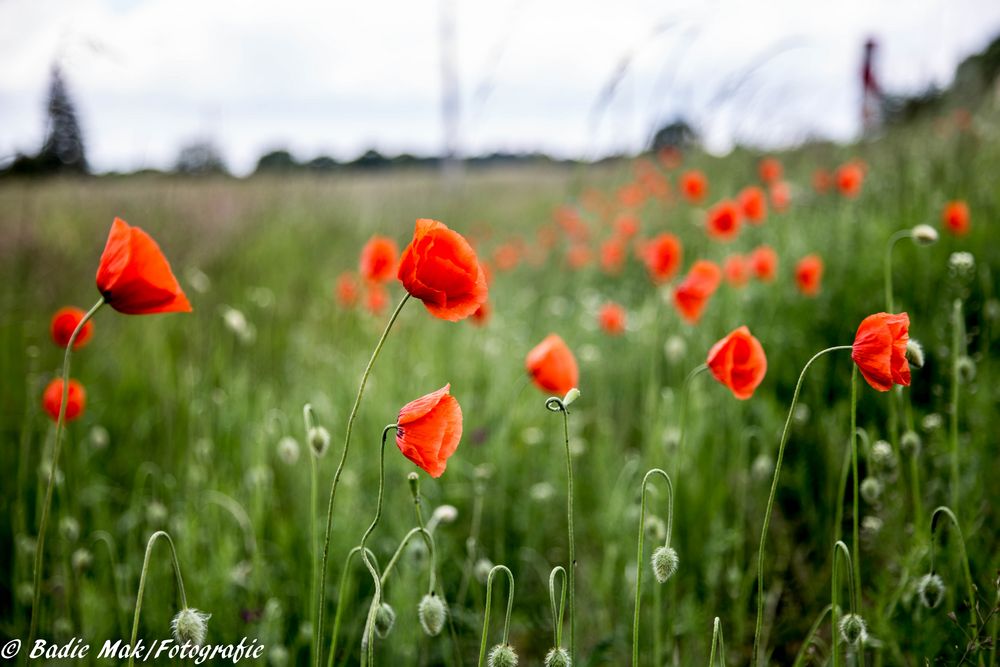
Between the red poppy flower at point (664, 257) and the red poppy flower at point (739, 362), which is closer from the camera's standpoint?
the red poppy flower at point (739, 362)

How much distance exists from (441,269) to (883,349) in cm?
61

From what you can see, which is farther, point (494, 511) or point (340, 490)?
point (494, 511)

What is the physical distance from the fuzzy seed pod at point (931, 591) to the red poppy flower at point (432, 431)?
0.90m

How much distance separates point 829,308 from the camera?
106 inches

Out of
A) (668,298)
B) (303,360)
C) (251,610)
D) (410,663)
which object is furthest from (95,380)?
(668,298)

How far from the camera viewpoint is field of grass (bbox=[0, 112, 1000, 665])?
5.40ft

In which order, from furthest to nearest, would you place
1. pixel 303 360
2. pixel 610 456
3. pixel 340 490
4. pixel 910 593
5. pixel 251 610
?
pixel 303 360
pixel 610 456
pixel 340 490
pixel 251 610
pixel 910 593

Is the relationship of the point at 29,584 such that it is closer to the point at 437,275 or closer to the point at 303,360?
the point at 437,275

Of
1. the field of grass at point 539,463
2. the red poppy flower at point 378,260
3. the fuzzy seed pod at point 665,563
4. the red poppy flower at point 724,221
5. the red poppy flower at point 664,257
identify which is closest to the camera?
the fuzzy seed pod at point 665,563

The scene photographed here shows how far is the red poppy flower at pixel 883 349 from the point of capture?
937mm

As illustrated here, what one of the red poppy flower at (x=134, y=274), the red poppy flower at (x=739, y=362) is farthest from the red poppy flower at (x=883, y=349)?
the red poppy flower at (x=134, y=274)

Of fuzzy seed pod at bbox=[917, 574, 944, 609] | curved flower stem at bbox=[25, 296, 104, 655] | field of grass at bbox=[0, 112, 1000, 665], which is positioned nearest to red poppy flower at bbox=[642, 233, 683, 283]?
field of grass at bbox=[0, 112, 1000, 665]

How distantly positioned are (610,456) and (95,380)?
2170 millimetres

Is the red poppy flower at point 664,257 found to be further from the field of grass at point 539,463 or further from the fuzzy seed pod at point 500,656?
the fuzzy seed pod at point 500,656
